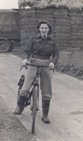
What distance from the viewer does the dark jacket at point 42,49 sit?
9398 mm

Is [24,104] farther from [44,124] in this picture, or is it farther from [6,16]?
[6,16]

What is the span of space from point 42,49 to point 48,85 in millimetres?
655

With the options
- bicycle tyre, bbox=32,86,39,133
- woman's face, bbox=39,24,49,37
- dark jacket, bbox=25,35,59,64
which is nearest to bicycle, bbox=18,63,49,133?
bicycle tyre, bbox=32,86,39,133

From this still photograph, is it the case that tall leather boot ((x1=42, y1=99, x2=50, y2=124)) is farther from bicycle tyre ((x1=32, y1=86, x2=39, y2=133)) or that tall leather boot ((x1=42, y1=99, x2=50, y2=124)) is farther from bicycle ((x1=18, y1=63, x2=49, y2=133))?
bicycle tyre ((x1=32, y1=86, x2=39, y2=133))

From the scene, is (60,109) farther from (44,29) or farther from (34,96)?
(44,29)

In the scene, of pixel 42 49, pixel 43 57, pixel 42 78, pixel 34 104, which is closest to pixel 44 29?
pixel 42 49

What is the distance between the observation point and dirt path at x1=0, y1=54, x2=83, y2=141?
29.0 ft

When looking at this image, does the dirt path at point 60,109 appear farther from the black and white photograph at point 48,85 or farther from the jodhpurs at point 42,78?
the jodhpurs at point 42,78

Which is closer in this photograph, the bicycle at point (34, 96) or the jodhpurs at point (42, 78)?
the bicycle at point (34, 96)

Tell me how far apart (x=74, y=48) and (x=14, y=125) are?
45.3 ft

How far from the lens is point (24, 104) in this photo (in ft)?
31.8

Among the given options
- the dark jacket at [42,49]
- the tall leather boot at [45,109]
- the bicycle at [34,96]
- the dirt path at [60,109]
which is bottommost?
the dirt path at [60,109]

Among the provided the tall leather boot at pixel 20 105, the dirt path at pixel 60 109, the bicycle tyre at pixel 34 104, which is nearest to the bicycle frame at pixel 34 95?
the bicycle tyre at pixel 34 104

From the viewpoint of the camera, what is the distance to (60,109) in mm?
11047
